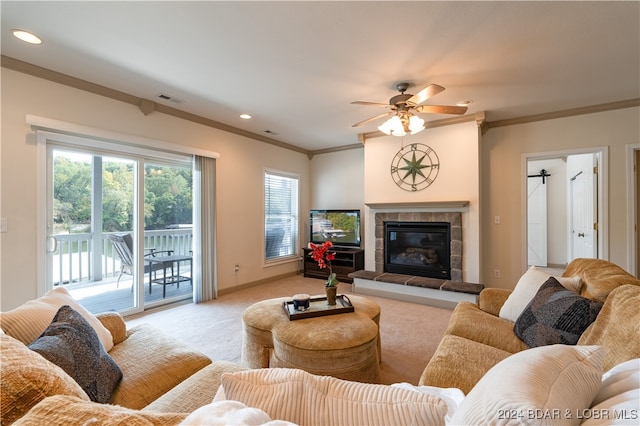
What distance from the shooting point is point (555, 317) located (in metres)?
1.63

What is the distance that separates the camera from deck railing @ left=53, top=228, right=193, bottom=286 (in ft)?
10.1

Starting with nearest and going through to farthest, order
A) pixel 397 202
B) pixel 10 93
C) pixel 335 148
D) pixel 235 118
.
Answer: pixel 10 93 → pixel 235 118 → pixel 397 202 → pixel 335 148

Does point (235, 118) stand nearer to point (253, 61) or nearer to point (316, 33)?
point (253, 61)

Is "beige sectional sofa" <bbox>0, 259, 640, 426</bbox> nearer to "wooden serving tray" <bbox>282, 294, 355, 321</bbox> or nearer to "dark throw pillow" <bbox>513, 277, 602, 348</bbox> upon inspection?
"dark throw pillow" <bbox>513, 277, 602, 348</bbox>

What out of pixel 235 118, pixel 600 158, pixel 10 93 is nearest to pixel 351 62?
pixel 235 118

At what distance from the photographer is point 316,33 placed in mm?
2164

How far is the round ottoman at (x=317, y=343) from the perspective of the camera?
1770 mm

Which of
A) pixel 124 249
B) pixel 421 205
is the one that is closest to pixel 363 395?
pixel 124 249

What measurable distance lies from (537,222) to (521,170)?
10.7 ft

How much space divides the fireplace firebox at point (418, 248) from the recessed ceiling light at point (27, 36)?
4.51 meters

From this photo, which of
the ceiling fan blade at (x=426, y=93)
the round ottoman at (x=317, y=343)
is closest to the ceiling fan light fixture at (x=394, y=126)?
the ceiling fan blade at (x=426, y=93)

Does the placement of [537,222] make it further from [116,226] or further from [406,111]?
[116,226]

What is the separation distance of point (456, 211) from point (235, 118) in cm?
355

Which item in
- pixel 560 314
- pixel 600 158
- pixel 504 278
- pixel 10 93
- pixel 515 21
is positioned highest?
pixel 515 21
